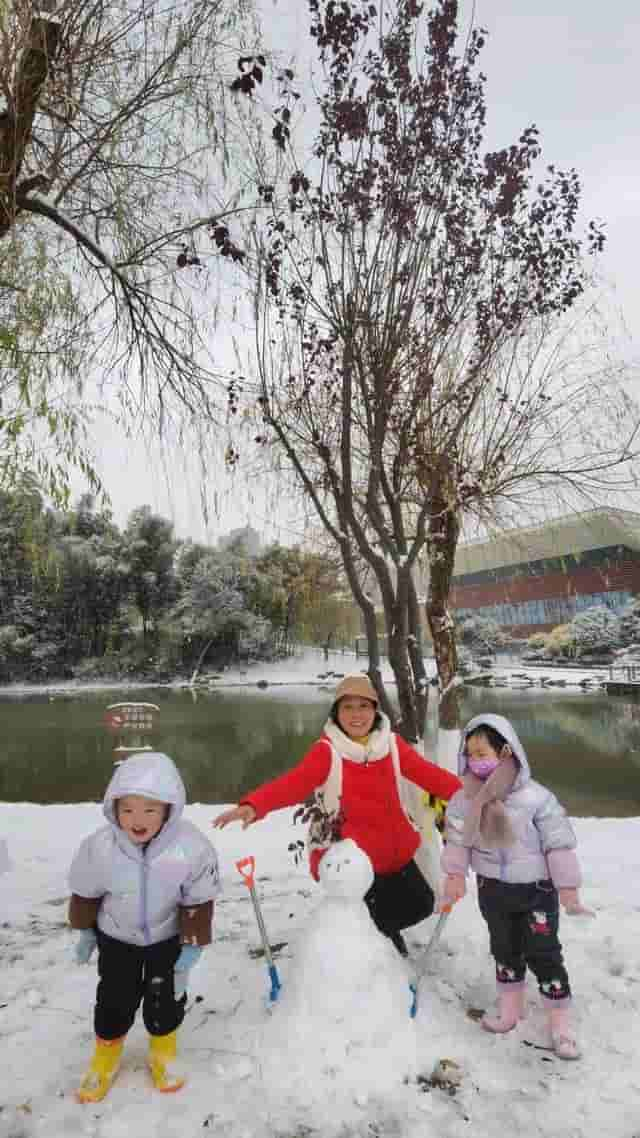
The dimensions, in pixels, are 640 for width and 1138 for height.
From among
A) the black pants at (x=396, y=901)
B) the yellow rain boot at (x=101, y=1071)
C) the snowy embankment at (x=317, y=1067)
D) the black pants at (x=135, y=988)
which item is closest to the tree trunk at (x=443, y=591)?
the snowy embankment at (x=317, y=1067)

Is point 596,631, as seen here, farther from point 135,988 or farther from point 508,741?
point 135,988

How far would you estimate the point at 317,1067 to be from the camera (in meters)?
1.76

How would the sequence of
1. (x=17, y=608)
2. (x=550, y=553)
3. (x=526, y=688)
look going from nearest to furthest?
(x=550, y=553)
(x=526, y=688)
(x=17, y=608)

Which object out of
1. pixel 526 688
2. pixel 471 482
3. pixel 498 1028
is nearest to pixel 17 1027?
pixel 498 1028

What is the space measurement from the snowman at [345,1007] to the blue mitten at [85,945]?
57 centimetres

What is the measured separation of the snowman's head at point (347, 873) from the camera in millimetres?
2068

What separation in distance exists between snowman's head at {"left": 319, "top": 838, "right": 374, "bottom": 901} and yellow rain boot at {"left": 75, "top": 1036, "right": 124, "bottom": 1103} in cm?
72

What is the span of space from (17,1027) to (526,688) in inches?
872

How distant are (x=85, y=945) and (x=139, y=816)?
16.3 inches

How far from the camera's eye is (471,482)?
12.3 ft

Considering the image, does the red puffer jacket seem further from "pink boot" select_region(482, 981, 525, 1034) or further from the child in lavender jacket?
"pink boot" select_region(482, 981, 525, 1034)

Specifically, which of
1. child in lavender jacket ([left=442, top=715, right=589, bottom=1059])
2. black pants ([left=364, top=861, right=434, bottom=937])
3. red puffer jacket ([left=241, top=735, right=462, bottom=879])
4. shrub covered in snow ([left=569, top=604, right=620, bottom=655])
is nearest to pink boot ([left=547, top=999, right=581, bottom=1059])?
child in lavender jacket ([left=442, top=715, right=589, bottom=1059])

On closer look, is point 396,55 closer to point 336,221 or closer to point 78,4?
point 336,221

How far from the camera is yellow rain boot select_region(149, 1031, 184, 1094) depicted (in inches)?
69.8
